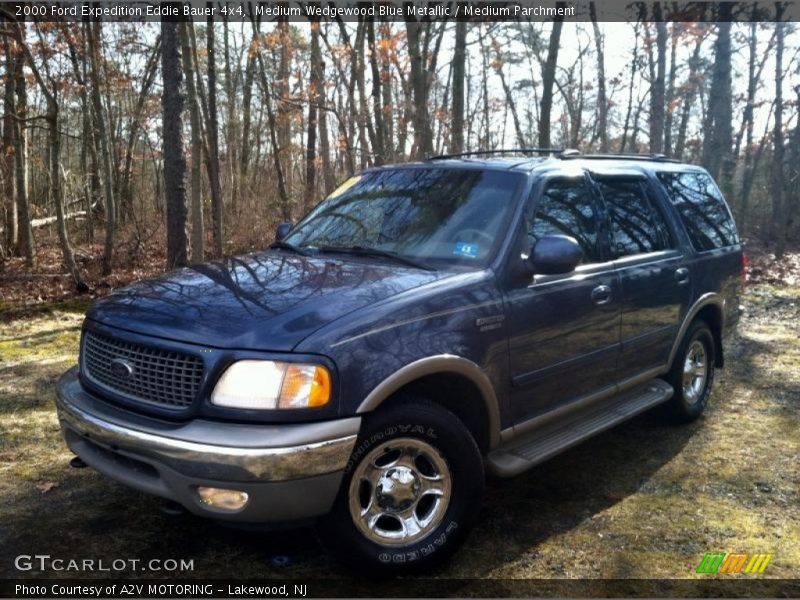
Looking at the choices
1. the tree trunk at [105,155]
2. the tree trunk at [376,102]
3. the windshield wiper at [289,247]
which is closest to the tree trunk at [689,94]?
the tree trunk at [376,102]

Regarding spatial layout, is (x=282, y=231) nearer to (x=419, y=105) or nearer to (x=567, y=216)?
(x=567, y=216)

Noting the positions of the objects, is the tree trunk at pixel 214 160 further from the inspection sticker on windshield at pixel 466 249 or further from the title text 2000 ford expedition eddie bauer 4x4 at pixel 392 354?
the inspection sticker on windshield at pixel 466 249

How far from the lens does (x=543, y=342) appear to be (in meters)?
3.66

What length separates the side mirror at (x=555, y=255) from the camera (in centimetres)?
347

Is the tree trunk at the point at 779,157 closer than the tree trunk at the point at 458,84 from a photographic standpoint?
No

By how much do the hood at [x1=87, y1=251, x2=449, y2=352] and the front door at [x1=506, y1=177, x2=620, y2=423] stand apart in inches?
23.9

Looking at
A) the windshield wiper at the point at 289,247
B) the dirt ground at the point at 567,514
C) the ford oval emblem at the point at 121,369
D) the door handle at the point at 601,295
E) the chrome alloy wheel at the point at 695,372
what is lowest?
the dirt ground at the point at 567,514

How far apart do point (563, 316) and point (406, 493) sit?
140cm

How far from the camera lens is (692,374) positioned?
5367 millimetres

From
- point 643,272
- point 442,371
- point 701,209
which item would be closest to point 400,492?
point 442,371

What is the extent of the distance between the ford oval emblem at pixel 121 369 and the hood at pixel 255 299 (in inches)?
6.0

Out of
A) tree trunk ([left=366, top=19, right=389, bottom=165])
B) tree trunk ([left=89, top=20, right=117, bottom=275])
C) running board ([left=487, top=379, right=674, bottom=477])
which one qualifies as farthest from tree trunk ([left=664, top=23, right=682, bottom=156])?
running board ([left=487, top=379, right=674, bottom=477])

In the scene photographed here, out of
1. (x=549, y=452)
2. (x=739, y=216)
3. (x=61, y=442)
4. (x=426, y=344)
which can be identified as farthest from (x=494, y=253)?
(x=739, y=216)

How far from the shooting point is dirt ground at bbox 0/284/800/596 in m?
3.22
